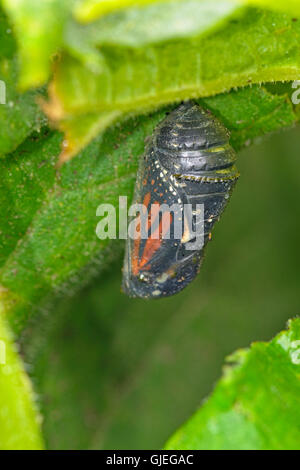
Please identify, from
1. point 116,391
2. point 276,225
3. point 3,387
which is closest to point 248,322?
point 276,225

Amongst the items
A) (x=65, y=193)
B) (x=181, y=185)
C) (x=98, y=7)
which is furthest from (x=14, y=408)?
(x=181, y=185)

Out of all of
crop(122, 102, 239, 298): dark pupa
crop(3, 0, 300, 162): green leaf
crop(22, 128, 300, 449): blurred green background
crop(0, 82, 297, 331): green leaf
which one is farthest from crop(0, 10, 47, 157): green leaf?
crop(22, 128, 300, 449): blurred green background

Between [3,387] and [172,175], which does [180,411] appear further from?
[3,387]

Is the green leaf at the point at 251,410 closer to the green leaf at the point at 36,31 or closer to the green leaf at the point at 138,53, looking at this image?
the green leaf at the point at 138,53

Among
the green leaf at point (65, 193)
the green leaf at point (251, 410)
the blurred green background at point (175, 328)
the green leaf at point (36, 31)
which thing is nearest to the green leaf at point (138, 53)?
the green leaf at point (36, 31)

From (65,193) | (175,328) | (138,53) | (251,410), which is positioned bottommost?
(175,328)

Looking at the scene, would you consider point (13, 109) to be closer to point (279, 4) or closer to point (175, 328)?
point (279, 4)

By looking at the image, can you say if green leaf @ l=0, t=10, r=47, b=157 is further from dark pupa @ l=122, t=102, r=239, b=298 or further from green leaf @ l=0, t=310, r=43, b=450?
green leaf @ l=0, t=310, r=43, b=450

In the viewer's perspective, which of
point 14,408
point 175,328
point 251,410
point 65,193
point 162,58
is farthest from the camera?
point 175,328
